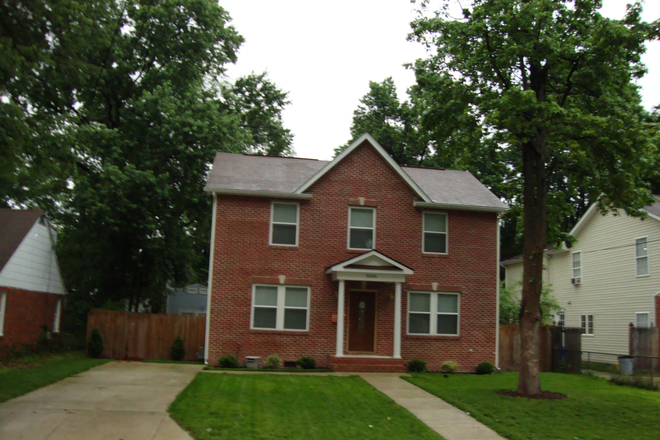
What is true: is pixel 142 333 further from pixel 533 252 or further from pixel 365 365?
pixel 533 252

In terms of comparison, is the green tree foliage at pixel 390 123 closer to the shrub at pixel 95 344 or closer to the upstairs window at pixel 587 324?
the upstairs window at pixel 587 324

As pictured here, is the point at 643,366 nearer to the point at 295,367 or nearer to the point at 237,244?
the point at 295,367

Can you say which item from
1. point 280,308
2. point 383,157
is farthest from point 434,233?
point 280,308

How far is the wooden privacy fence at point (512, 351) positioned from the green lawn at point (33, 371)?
13556mm

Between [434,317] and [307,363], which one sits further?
[434,317]

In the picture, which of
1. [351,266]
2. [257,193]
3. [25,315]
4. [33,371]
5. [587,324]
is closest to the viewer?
[33,371]

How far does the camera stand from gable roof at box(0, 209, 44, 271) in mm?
20669

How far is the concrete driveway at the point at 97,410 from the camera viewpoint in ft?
32.1

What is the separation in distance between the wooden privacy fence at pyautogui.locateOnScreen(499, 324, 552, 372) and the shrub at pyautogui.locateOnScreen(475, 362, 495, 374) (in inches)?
53.2

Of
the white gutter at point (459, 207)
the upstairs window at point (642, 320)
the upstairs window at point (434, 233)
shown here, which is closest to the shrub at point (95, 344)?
the upstairs window at point (434, 233)

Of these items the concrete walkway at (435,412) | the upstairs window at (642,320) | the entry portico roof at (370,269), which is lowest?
the concrete walkway at (435,412)

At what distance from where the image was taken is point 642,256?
26.6 metres

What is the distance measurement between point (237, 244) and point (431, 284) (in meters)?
6.81

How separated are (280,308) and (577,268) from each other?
1806 cm
